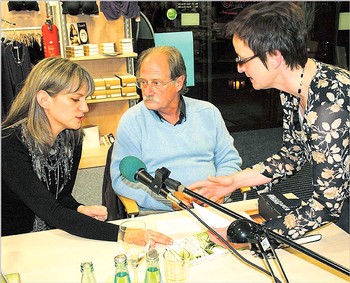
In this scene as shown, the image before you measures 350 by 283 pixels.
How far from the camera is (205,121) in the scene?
8.03ft

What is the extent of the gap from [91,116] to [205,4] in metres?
2.09

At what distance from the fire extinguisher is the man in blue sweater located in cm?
232

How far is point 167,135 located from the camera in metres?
2.34

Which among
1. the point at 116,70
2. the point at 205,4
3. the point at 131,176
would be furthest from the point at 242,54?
the point at 205,4

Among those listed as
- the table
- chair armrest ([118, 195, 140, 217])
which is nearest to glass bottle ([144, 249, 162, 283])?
the table

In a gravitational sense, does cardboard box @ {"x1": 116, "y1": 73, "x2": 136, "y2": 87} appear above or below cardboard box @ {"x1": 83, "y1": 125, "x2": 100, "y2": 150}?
above

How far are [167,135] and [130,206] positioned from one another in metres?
0.43

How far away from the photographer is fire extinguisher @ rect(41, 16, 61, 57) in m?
4.37

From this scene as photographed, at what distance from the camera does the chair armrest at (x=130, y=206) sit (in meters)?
2.12

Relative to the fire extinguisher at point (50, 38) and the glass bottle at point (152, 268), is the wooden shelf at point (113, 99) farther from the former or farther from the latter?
the glass bottle at point (152, 268)

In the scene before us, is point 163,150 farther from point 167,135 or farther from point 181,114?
point 181,114

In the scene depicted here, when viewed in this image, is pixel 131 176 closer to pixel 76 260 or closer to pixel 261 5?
pixel 76 260

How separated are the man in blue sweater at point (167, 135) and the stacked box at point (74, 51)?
2.25 m

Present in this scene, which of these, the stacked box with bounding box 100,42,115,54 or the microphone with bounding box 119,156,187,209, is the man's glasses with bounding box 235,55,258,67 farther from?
the stacked box with bounding box 100,42,115,54
